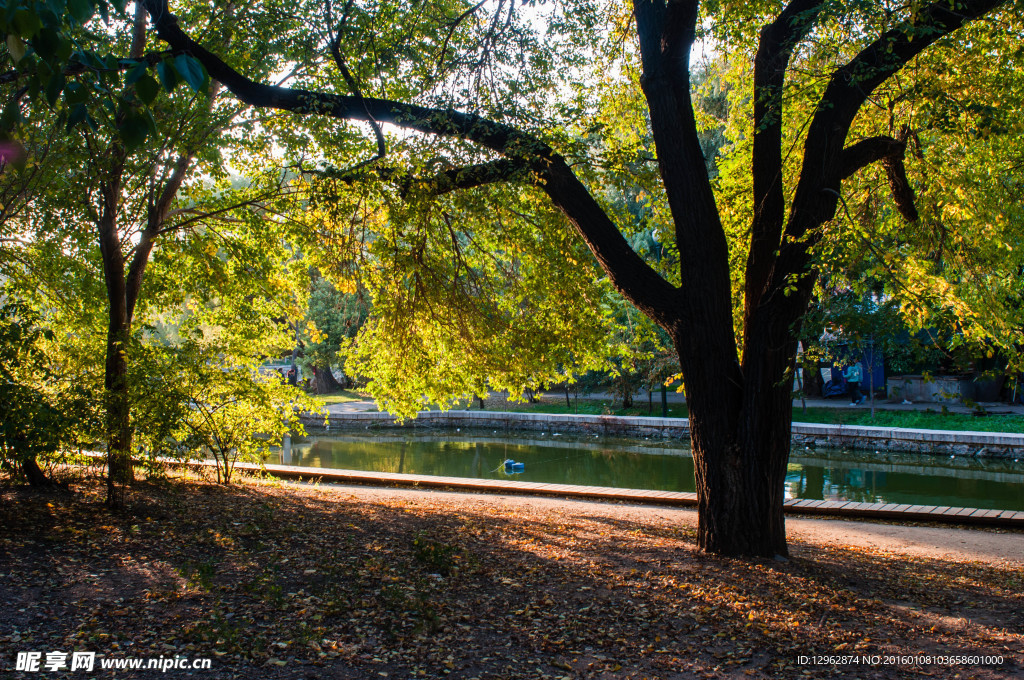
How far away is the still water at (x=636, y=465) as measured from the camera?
13688 millimetres

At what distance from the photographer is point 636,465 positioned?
17125 millimetres

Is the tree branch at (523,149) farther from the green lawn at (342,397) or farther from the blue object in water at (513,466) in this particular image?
the green lawn at (342,397)

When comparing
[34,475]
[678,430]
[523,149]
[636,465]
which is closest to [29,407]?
[34,475]

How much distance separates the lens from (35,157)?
7660mm

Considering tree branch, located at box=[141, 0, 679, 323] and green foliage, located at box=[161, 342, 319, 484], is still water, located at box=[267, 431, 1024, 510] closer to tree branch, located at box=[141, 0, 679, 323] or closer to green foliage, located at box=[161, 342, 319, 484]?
green foliage, located at box=[161, 342, 319, 484]

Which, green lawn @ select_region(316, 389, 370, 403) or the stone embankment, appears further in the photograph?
green lawn @ select_region(316, 389, 370, 403)

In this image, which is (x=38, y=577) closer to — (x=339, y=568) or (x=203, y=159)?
(x=339, y=568)

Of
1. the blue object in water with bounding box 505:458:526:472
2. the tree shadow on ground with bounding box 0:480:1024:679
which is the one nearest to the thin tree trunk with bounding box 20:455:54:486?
the tree shadow on ground with bounding box 0:480:1024:679

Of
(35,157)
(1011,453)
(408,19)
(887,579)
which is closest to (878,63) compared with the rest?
(887,579)

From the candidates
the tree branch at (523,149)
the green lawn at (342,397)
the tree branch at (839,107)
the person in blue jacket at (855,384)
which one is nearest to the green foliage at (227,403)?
the tree branch at (523,149)

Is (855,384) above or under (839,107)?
under

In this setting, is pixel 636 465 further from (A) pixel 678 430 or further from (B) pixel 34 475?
(B) pixel 34 475

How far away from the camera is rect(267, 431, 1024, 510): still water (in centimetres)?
1369

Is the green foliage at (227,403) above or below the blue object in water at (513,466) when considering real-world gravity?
above
